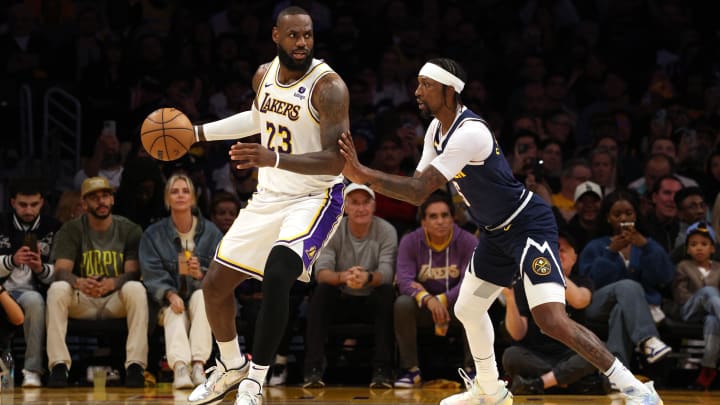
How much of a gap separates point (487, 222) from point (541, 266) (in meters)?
0.45

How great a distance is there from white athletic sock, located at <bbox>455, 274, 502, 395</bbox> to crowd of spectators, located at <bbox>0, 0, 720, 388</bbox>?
194 cm

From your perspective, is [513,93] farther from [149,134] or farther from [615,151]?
[149,134]

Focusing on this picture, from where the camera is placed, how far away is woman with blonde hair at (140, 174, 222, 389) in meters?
9.24

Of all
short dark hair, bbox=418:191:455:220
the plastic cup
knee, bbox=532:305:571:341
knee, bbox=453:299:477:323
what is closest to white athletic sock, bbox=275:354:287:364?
the plastic cup

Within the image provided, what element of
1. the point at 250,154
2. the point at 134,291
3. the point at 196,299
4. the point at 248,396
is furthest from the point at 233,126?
the point at 134,291

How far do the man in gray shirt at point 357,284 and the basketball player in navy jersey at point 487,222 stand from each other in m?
2.22

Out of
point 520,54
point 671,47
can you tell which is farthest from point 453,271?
point 671,47

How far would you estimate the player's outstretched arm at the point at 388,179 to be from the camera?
6418 mm

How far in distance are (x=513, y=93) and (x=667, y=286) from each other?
3843mm

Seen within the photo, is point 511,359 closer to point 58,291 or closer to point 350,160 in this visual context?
point 350,160

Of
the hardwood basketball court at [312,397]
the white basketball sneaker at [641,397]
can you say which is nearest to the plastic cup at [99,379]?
the hardwood basketball court at [312,397]

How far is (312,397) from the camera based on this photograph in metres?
8.48

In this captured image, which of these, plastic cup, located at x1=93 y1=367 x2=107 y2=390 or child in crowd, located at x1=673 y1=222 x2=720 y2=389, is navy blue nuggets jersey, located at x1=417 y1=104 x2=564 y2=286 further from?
plastic cup, located at x1=93 y1=367 x2=107 y2=390

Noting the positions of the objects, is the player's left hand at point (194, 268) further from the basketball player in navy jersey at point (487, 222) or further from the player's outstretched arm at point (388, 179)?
the player's outstretched arm at point (388, 179)
